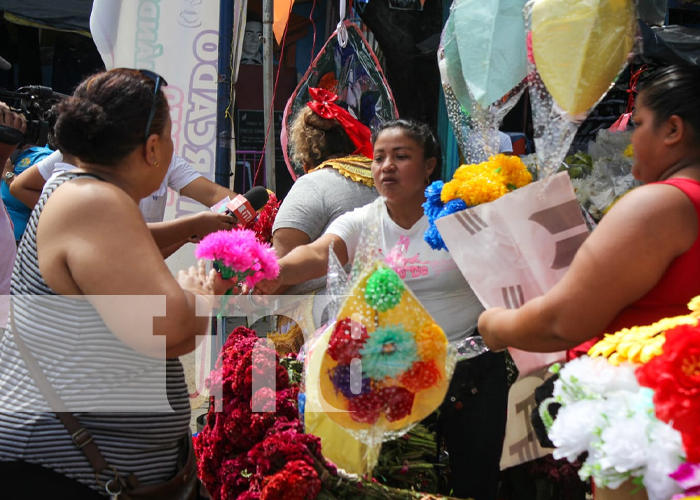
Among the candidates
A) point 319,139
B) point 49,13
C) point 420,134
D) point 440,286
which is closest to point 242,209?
point 319,139

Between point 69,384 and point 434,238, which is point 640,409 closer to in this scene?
point 434,238

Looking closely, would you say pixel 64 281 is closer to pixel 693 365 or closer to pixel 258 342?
pixel 258 342

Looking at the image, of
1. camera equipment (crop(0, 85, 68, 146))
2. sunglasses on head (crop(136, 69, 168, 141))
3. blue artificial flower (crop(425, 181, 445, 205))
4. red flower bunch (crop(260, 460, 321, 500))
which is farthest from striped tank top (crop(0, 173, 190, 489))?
camera equipment (crop(0, 85, 68, 146))

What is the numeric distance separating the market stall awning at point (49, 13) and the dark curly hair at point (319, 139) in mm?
4721

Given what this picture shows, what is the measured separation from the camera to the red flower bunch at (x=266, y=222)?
123 inches

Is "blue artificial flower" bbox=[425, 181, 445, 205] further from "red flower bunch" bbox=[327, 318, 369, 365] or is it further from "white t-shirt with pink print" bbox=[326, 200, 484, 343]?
"red flower bunch" bbox=[327, 318, 369, 365]

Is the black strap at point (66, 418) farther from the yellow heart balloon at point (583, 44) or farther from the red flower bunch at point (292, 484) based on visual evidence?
the yellow heart balloon at point (583, 44)

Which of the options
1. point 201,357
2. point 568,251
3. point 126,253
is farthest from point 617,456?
point 201,357

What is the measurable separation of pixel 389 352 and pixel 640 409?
656mm

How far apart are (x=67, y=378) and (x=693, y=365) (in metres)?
1.21

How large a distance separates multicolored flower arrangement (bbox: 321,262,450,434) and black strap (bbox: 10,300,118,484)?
2.05ft

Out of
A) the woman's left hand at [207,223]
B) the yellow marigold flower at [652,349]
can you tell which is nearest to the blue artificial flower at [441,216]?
the yellow marigold flower at [652,349]

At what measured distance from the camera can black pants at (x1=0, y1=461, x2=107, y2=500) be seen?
4.63ft

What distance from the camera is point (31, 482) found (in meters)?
1.41
